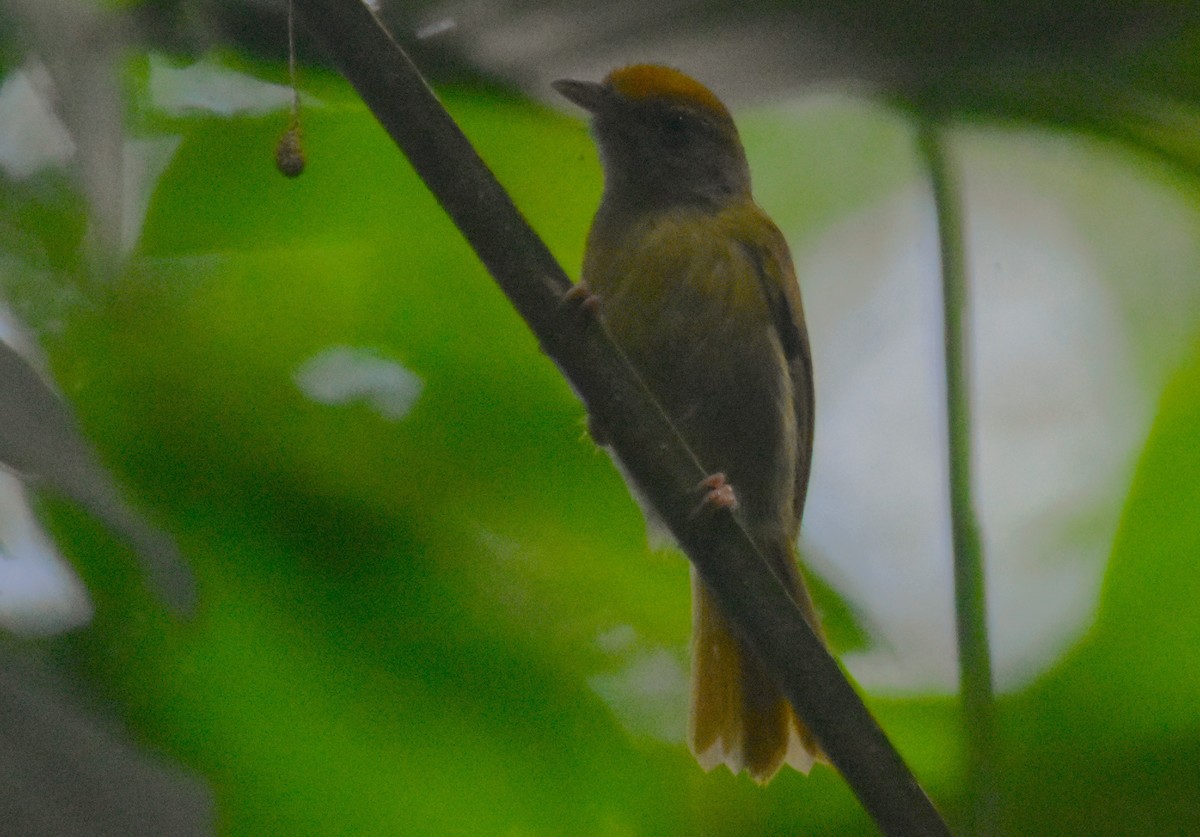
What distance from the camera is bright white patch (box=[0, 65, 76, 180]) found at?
1.38m

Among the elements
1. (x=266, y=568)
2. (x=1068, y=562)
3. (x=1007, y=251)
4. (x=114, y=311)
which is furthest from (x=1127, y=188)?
(x=114, y=311)

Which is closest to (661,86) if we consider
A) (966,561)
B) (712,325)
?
(712,325)

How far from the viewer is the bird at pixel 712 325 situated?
64.9 inches

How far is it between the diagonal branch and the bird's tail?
2.28 feet

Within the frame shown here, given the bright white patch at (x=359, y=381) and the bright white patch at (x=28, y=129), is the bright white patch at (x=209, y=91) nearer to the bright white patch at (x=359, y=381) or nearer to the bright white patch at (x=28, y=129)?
the bright white patch at (x=28, y=129)

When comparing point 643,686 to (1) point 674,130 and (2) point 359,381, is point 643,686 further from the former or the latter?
(1) point 674,130

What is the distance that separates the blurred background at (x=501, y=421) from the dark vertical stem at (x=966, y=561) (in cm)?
2

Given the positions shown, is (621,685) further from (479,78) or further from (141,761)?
(141,761)

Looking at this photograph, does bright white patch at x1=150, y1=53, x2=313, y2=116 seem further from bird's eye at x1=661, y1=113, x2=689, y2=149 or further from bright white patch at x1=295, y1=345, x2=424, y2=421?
bird's eye at x1=661, y1=113, x2=689, y2=149

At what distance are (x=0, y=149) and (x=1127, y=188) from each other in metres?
1.63

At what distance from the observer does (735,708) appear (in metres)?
1.63

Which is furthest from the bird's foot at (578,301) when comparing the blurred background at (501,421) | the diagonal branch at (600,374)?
the blurred background at (501,421)

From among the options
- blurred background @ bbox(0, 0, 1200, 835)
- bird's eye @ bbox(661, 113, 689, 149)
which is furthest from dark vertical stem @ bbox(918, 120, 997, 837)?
bird's eye @ bbox(661, 113, 689, 149)

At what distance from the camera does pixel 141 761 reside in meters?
0.69
